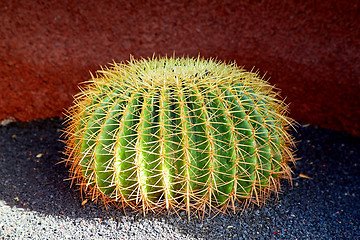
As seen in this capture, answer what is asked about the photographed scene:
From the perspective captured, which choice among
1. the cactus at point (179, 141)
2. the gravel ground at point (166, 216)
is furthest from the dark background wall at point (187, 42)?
the cactus at point (179, 141)

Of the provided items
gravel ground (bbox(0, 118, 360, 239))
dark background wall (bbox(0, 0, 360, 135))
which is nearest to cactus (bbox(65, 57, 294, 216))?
gravel ground (bbox(0, 118, 360, 239))

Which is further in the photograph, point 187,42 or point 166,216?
point 187,42

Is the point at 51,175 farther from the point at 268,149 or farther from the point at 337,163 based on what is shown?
the point at 337,163

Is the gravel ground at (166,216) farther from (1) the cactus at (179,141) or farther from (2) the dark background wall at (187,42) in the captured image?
(2) the dark background wall at (187,42)

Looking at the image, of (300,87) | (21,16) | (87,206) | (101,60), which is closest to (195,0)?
(101,60)

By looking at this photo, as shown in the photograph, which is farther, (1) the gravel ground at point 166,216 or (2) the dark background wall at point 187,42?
(2) the dark background wall at point 187,42

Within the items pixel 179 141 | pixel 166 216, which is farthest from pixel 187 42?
pixel 166 216

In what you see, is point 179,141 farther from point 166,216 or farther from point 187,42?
point 187,42
